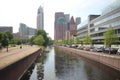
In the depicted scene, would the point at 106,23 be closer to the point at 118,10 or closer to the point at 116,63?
the point at 118,10

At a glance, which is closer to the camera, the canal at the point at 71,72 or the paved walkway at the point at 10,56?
the paved walkway at the point at 10,56

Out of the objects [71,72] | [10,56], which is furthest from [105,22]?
[10,56]

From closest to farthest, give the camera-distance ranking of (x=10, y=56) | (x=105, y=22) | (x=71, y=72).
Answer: (x=71, y=72)
(x=10, y=56)
(x=105, y=22)

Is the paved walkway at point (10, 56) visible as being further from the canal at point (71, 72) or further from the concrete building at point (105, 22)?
the concrete building at point (105, 22)

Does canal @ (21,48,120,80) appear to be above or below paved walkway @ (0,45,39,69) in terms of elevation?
below

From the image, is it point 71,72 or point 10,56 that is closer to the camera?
point 71,72

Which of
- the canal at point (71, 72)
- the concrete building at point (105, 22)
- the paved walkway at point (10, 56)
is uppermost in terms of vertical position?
the concrete building at point (105, 22)

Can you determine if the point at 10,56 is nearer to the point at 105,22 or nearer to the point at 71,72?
the point at 71,72

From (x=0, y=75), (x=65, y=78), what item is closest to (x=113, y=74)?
(x=65, y=78)

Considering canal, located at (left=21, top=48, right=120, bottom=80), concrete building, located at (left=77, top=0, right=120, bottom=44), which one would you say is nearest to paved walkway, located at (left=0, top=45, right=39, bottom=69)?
canal, located at (left=21, top=48, right=120, bottom=80)

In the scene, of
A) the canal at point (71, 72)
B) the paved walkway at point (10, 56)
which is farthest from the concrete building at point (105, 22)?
the paved walkway at point (10, 56)

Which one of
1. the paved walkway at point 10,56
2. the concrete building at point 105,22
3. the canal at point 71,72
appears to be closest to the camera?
the paved walkway at point 10,56

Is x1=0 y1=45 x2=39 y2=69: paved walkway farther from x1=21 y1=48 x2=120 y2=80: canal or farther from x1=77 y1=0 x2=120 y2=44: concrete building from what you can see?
x1=77 y1=0 x2=120 y2=44: concrete building

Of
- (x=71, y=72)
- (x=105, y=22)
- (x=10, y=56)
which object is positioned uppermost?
(x=105, y=22)
